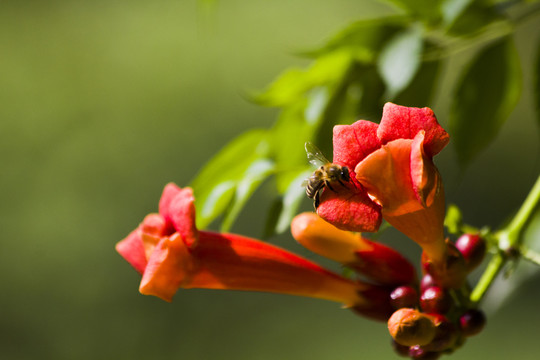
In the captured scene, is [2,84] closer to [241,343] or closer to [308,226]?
[241,343]

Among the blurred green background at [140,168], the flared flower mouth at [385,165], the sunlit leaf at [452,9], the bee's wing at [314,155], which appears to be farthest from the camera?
the blurred green background at [140,168]

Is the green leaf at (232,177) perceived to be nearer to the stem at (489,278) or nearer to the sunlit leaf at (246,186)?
the sunlit leaf at (246,186)

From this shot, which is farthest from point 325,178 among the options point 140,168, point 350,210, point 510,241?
point 140,168

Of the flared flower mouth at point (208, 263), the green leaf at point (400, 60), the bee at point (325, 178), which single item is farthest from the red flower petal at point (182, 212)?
A: the green leaf at point (400, 60)

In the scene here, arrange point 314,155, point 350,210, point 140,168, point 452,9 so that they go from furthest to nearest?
point 140,168 < point 452,9 < point 314,155 < point 350,210

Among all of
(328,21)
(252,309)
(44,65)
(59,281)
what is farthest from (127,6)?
(252,309)

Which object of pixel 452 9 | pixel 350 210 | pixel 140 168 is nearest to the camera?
pixel 350 210

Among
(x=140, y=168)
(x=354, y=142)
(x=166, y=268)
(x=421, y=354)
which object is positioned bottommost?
(x=140, y=168)

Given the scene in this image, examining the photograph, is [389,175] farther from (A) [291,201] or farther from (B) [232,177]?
(B) [232,177]
